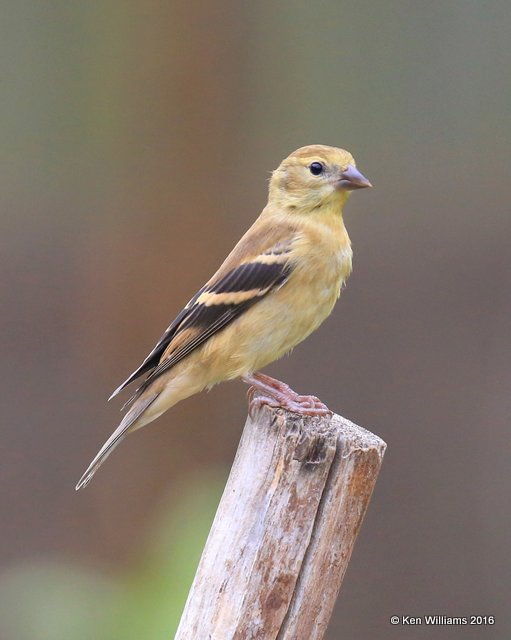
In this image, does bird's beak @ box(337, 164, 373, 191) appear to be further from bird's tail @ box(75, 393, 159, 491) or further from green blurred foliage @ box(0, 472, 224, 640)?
green blurred foliage @ box(0, 472, 224, 640)

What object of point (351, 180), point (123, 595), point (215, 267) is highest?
point (215, 267)

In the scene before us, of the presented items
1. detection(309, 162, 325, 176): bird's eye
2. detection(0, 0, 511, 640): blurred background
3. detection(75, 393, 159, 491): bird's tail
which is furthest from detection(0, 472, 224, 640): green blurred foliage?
detection(309, 162, 325, 176): bird's eye

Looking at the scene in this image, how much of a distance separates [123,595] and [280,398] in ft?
3.59

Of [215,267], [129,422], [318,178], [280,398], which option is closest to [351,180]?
[318,178]

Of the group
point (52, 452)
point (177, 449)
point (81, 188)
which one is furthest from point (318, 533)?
point (81, 188)

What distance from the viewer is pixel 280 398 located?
3947 mm

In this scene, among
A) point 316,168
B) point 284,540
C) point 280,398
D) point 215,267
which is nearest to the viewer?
point 284,540

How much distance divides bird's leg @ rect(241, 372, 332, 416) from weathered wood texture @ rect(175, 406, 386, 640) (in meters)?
0.46

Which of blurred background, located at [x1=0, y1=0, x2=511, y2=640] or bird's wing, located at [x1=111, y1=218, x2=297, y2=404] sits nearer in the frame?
bird's wing, located at [x1=111, y1=218, x2=297, y2=404]

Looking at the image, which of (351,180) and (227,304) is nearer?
(227,304)

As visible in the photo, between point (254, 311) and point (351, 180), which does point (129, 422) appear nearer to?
point (254, 311)

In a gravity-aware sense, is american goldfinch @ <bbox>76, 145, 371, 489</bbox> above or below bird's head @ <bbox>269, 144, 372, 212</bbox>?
below

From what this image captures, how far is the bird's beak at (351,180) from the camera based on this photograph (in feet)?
14.6

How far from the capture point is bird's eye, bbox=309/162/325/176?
4.59 metres
